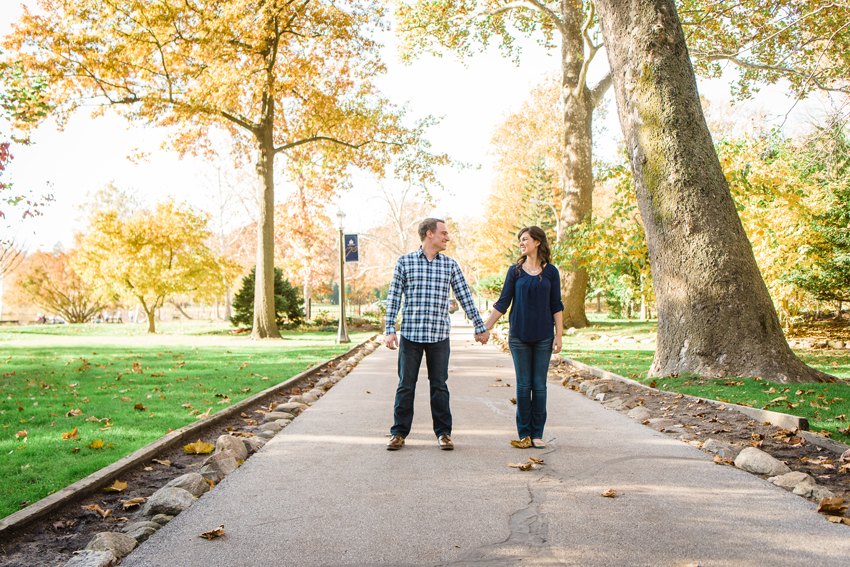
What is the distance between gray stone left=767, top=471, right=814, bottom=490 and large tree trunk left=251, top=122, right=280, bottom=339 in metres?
17.9

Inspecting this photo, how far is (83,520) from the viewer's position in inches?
A: 142

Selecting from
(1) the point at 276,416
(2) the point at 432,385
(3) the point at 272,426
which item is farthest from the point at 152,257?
(2) the point at 432,385

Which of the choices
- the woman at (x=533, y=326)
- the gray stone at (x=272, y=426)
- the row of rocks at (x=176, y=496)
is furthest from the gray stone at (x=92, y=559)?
the woman at (x=533, y=326)

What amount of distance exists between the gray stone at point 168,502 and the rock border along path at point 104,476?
1.66 feet

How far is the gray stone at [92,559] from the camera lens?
9.19 ft

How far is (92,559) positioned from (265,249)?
706 inches

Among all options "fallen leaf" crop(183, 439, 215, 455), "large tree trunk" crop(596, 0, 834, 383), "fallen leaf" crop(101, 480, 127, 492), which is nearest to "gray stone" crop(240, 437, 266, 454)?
"fallen leaf" crop(183, 439, 215, 455)

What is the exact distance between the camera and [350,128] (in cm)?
2175

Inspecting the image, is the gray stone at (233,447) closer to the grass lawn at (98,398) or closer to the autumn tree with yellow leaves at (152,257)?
the grass lawn at (98,398)

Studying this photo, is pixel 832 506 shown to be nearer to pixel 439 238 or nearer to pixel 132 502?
pixel 439 238

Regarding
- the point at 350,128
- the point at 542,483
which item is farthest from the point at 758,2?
the point at 542,483

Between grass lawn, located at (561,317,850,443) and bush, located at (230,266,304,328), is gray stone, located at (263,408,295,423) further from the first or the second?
bush, located at (230,266,304,328)

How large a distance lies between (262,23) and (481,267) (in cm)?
2865

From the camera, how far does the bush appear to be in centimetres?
2742
